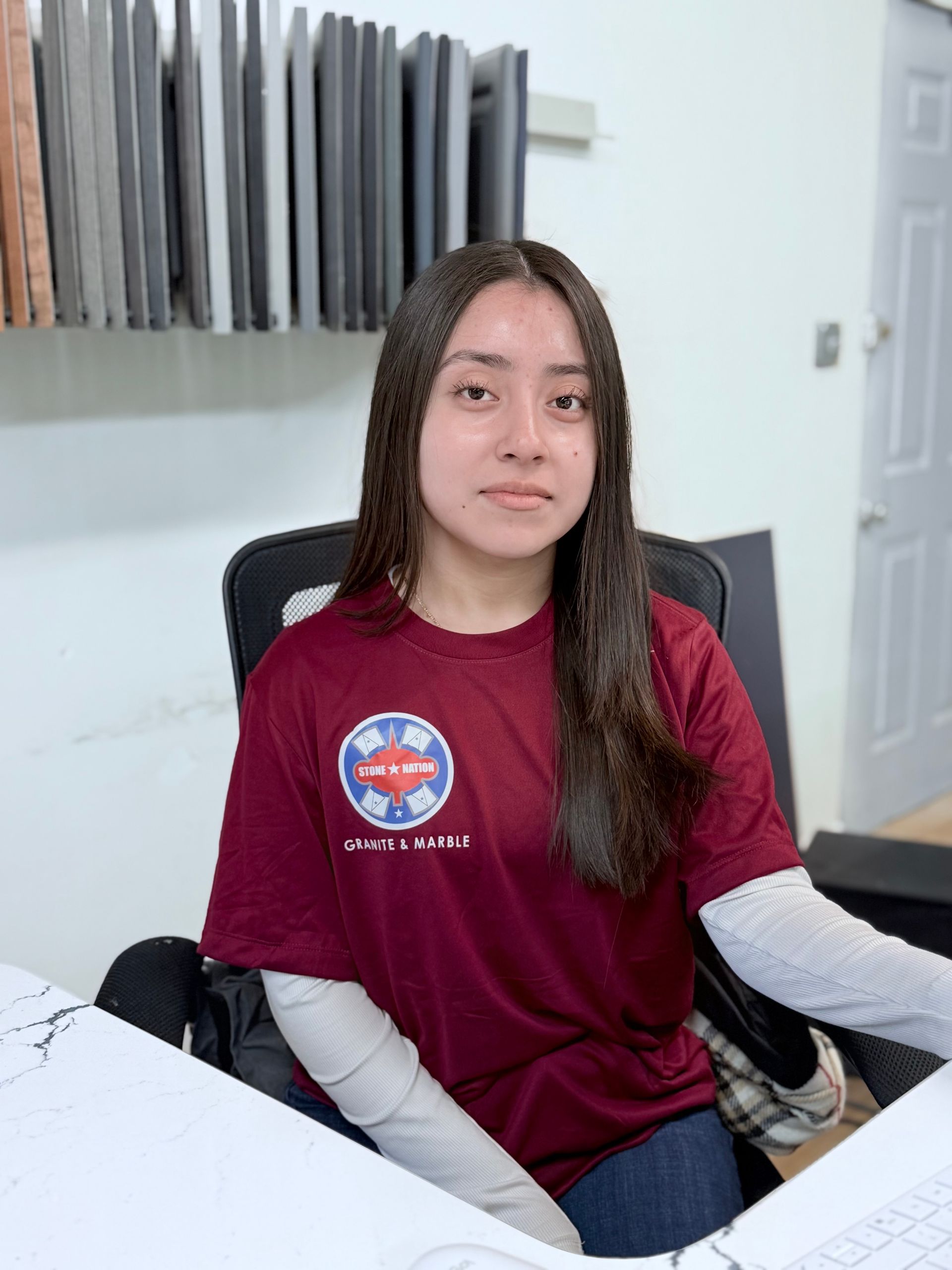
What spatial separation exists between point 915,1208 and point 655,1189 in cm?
39

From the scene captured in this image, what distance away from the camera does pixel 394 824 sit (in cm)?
107

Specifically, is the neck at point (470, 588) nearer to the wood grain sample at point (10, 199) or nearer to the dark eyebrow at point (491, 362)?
the dark eyebrow at point (491, 362)

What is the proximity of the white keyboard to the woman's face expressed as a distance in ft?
1.92

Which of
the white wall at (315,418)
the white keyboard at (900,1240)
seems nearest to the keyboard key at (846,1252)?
the white keyboard at (900,1240)

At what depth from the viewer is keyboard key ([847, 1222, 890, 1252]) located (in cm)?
68

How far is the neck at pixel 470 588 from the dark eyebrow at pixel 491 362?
0.55 feet

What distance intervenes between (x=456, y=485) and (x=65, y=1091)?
1.88ft

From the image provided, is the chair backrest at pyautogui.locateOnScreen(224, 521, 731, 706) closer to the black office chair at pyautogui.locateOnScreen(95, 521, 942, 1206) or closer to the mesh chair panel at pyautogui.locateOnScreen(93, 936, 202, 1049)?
the black office chair at pyautogui.locateOnScreen(95, 521, 942, 1206)

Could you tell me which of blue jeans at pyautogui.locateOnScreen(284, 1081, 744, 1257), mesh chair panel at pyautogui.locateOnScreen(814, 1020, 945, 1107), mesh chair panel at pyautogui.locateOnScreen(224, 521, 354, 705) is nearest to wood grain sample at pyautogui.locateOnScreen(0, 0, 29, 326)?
mesh chair panel at pyautogui.locateOnScreen(224, 521, 354, 705)

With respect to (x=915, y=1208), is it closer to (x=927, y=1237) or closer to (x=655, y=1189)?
(x=927, y=1237)

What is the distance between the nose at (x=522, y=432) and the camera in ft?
3.38

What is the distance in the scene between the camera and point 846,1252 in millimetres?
674

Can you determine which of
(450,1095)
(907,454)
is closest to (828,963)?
(450,1095)

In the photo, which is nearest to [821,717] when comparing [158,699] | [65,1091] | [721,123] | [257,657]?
[721,123]
